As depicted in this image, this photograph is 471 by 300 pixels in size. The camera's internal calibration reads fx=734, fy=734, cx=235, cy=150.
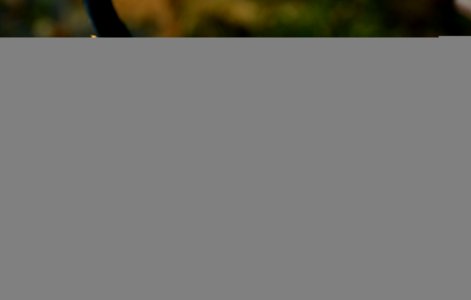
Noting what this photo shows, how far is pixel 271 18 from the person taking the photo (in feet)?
2.81

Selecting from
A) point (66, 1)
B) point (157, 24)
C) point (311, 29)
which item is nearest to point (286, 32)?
point (311, 29)

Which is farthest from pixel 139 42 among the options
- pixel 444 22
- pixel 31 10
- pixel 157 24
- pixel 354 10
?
pixel 444 22

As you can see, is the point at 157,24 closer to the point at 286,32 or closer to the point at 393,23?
the point at 286,32

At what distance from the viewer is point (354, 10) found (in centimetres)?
86

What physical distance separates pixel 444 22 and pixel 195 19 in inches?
11.4

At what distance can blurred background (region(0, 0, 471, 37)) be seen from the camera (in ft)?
→ 2.80

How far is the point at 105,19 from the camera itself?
854mm

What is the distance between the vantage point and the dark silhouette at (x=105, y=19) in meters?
0.85

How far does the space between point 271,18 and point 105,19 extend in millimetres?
193

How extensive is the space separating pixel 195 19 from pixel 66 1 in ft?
0.50

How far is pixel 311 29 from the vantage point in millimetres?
854

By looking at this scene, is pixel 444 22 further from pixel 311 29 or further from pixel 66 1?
pixel 66 1

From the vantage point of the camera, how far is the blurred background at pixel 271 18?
854 mm

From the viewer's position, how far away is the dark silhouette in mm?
849
